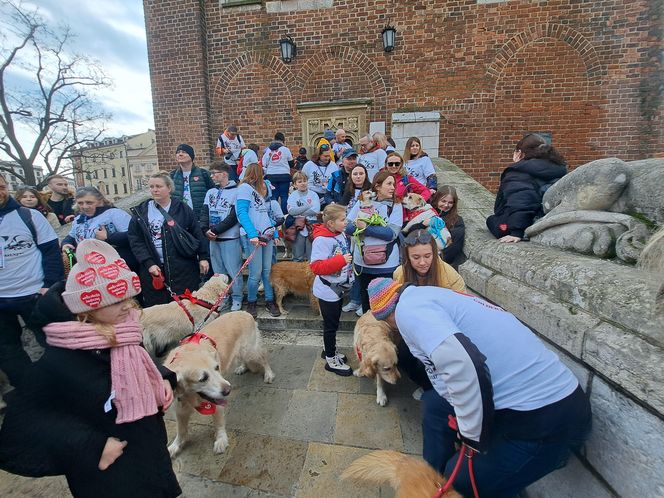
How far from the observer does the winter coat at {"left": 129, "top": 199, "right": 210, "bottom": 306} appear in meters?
3.86

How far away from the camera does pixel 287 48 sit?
9.38 metres

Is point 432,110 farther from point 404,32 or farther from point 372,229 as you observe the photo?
point 372,229

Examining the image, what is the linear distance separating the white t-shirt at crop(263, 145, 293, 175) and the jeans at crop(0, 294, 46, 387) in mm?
4658

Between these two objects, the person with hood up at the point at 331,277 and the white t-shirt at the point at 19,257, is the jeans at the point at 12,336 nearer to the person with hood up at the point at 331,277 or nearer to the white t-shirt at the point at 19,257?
the white t-shirt at the point at 19,257

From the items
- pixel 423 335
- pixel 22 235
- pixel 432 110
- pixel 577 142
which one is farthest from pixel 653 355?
pixel 577 142

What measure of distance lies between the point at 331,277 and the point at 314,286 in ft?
0.88

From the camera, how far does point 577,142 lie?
8961mm

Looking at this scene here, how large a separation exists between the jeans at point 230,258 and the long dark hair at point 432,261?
9.49ft

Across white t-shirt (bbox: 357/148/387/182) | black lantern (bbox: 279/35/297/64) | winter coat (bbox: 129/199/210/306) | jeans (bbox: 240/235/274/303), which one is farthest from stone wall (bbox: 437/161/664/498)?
black lantern (bbox: 279/35/297/64)

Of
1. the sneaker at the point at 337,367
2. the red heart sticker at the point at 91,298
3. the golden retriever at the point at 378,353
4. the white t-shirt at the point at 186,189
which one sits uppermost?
the white t-shirt at the point at 186,189

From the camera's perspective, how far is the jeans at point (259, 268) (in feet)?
15.6

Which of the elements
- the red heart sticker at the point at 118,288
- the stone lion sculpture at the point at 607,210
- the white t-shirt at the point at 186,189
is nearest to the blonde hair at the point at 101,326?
the red heart sticker at the point at 118,288

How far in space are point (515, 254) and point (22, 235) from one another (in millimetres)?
4607

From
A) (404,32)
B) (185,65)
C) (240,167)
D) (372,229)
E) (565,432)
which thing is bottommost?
(565,432)
